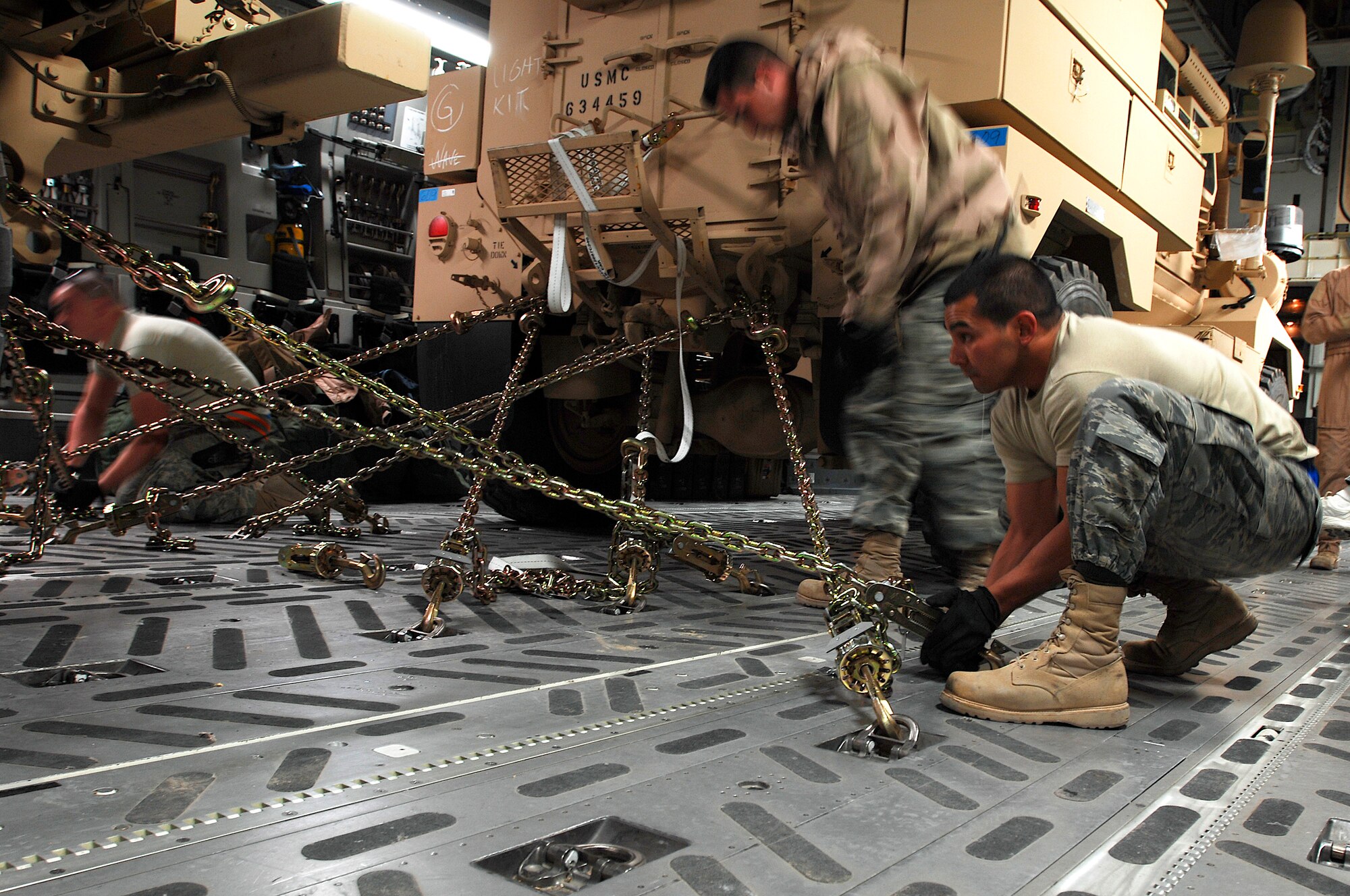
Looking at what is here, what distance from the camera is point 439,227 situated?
464 cm

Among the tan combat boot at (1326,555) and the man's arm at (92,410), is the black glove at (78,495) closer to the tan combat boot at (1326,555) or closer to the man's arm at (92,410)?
the man's arm at (92,410)

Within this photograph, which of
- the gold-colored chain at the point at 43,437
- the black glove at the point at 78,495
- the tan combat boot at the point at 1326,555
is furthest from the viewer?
the tan combat boot at the point at 1326,555

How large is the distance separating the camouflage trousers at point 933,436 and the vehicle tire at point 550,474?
2.09m

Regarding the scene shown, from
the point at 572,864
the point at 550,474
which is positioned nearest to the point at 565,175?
the point at 550,474

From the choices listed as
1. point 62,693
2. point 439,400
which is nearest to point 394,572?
point 439,400

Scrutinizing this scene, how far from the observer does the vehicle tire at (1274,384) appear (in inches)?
294

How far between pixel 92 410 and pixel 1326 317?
6.32 metres

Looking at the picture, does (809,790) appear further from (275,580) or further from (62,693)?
(275,580)

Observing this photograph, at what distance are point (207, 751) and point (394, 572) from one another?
6.66 ft

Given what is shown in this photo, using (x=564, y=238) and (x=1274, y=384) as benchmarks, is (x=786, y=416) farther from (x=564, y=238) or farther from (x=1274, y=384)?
(x=1274, y=384)

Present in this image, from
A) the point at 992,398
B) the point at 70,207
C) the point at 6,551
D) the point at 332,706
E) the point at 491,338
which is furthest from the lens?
the point at 70,207

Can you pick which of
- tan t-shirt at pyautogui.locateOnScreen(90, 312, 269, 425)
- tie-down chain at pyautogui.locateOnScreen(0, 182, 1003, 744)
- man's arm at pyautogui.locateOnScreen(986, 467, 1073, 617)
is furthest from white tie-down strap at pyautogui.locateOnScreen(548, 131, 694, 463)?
tan t-shirt at pyautogui.locateOnScreen(90, 312, 269, 425)

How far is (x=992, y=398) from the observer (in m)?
3.28

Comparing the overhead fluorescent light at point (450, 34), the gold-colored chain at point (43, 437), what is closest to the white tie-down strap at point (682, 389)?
the gold-colored chain at point (43, 437)
